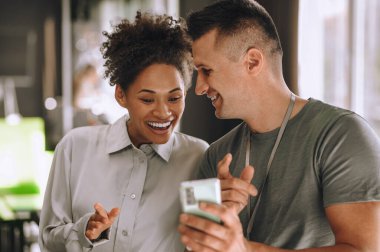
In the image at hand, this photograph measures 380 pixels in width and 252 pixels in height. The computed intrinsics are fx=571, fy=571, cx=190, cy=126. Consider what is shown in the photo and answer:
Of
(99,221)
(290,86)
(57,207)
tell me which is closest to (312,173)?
(99,221)

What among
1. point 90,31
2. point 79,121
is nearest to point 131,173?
point 79,121

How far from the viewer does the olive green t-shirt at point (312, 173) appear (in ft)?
4.98

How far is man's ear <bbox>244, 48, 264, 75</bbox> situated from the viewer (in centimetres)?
178

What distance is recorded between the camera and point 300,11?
3.96 metres

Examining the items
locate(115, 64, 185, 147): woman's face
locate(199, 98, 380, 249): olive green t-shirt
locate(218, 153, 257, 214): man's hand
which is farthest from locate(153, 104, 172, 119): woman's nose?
locate(218, 153, 257, 214): man's hand

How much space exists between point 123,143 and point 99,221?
15.1 inches

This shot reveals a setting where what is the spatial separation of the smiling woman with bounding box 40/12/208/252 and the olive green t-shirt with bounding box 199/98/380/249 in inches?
11.5

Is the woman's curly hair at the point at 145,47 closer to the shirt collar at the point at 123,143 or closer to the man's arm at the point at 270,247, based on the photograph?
the shirt collar at the point at 123,143

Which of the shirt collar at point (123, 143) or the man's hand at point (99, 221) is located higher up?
the shirt collar at point (123, 143)

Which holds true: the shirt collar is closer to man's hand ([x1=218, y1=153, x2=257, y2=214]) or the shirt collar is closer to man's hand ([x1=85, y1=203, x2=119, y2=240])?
man's hand ([x1=85, y1=203, x2=119, y2=240])

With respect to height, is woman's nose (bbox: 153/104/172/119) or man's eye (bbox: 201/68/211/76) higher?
man's eye (bbox: 201/68/211/76)

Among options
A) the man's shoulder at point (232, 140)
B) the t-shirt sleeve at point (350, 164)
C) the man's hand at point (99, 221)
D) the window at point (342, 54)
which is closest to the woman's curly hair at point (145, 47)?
the man's shoulder at point (232, 140)

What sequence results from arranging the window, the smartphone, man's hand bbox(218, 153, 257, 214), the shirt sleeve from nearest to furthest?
1. the smartphone
2. man's hand bbox(218, 153, 257, 214)
3. the shirt sleeve
4. the window

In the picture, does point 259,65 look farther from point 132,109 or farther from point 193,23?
point 132,109
